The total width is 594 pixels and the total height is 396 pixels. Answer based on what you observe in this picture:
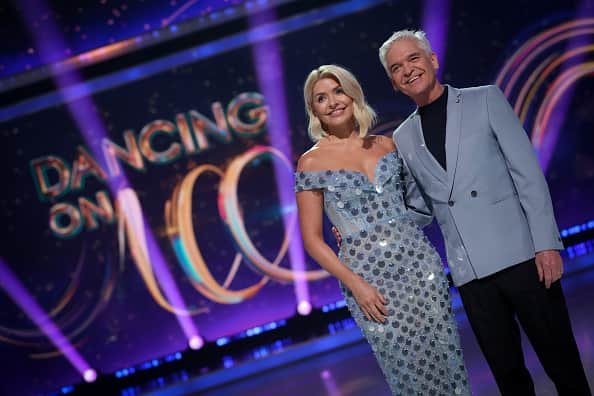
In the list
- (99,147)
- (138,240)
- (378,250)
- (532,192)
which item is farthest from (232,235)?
(532,192)

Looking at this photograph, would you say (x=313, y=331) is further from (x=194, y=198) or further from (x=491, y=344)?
(x=491, y=344)

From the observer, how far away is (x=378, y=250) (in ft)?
7.57

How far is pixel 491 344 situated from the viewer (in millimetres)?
2270

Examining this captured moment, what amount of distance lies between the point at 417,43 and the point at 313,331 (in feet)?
14.7

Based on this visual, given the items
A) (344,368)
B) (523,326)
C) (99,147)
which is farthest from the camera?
(99,147)

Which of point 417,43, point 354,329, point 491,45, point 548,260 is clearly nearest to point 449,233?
point 548,260

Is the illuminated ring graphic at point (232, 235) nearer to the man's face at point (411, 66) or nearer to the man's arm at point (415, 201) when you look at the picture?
the man's arm at point (415, 201)

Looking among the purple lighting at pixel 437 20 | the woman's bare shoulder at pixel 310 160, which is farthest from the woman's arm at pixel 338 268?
the purple lighting at pixel 437 20

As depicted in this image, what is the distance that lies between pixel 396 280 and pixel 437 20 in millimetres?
4837

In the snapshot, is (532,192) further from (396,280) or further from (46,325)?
(46,325)

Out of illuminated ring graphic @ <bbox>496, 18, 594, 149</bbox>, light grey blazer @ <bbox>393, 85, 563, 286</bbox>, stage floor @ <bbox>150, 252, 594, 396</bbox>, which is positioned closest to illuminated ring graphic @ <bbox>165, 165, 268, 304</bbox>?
stage floor @ <bbox>150, 252, 594, 396</bbox>

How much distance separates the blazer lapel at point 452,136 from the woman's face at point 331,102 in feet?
1.24

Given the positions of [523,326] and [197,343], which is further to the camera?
[197,343]

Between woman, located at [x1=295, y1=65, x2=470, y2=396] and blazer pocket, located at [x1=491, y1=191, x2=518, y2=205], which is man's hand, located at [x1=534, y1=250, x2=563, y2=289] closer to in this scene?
blazer pocket, located at [x1=491, y1=191, x2=518, y2=205]
